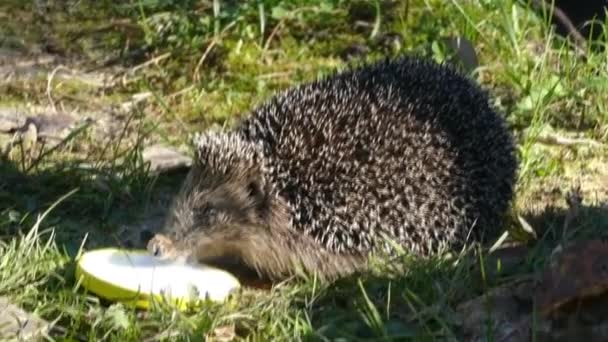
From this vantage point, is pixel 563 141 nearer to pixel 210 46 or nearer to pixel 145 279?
pixel 210 46

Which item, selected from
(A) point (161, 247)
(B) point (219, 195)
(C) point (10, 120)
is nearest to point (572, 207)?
(B) point (219, 195)

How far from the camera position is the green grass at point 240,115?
18.7 ft

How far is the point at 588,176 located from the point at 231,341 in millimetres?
2852

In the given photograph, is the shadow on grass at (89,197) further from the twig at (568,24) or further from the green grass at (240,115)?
the twig at (568,24)

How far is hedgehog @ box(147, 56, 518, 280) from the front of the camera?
21.0 feet

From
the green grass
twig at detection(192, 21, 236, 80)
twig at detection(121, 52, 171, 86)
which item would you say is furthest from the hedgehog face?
twig at detection(121, 52, 171, 86)

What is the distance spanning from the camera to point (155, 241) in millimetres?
6176

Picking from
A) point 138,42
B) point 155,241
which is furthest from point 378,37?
point 155,241

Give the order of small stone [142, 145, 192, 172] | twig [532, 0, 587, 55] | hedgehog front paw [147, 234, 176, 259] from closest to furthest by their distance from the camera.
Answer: hedgehog front paw [147, 234, 176, 259] → small stone [142, 145, 192, 172] → twig [532, 0, 587, 55]

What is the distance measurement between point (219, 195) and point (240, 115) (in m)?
1.89

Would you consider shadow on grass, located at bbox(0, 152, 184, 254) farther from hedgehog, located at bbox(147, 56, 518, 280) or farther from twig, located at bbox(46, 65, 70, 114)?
twig, located at bbox(46, 65, 70, 114)

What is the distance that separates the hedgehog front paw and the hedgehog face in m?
0.11


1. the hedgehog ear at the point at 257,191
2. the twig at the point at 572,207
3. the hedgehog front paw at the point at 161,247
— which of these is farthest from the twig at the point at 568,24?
the hedgehog front paw at the point at 161,247

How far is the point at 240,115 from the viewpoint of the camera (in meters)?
8.38
